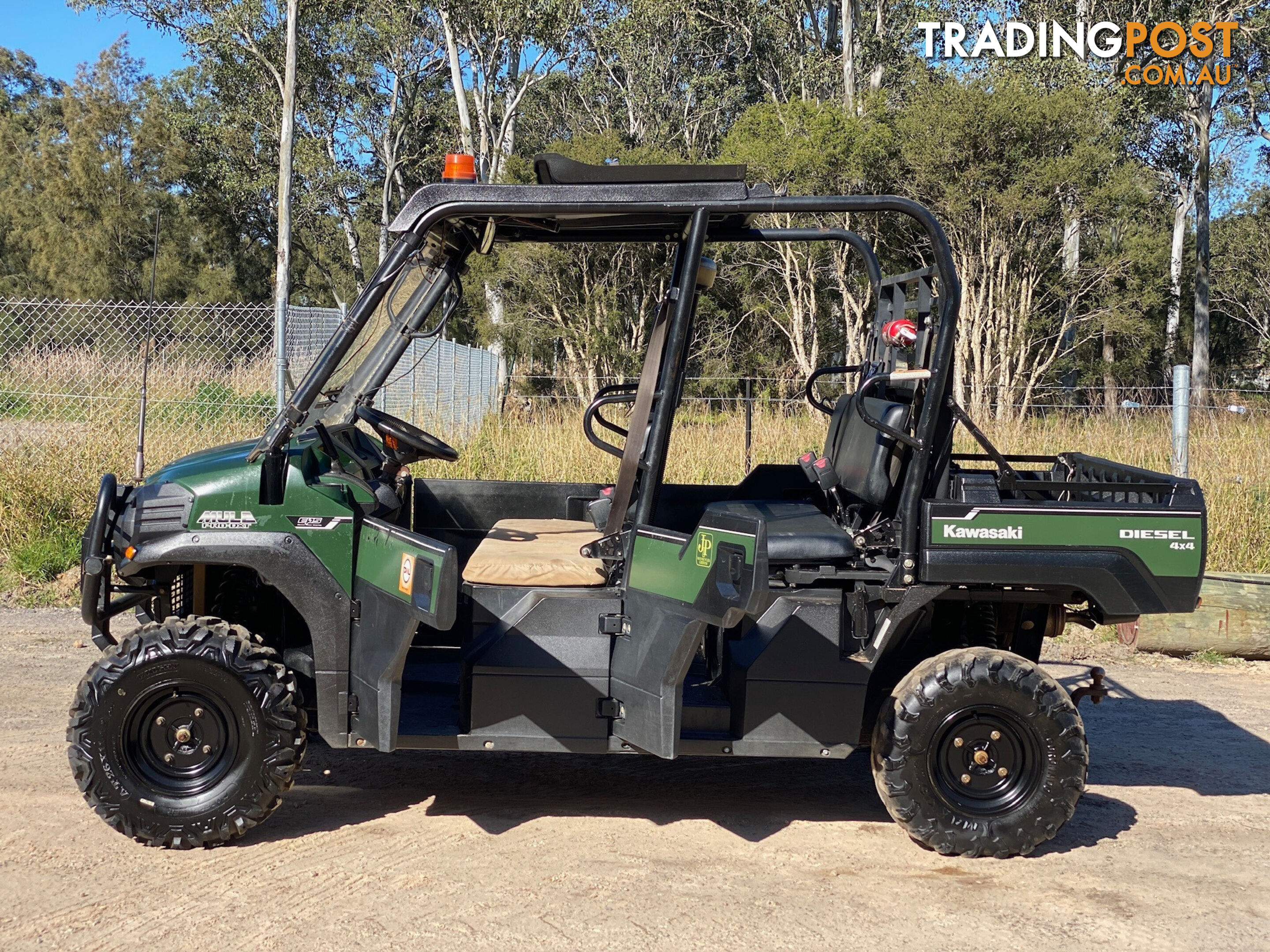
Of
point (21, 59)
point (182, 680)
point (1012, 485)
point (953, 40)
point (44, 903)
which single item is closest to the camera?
point (44, 903)

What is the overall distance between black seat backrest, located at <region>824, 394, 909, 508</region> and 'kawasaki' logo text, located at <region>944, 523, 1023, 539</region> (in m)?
0.37

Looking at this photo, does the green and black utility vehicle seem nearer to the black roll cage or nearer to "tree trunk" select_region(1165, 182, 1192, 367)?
the black roll cage

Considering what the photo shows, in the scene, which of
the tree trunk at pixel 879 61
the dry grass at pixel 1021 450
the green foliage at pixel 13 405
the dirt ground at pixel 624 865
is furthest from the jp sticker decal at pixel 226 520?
the tree trunk at pixel 879 61

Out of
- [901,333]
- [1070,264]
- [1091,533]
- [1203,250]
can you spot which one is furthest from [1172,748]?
[1203,250]

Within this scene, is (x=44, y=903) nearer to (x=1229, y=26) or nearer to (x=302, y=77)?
(x=1229, y=26)

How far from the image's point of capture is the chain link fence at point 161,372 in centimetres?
905

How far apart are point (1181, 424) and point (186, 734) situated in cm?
742

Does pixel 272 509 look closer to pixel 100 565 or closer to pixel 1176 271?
pixel 100 565

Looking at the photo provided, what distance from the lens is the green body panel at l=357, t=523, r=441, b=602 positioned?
3771 mm

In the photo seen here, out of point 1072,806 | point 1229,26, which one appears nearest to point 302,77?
point 1229,26

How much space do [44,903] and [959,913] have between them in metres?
2.85

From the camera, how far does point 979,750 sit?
418 cm

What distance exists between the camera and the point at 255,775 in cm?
404

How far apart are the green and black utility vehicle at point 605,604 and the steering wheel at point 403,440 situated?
0.30ft
